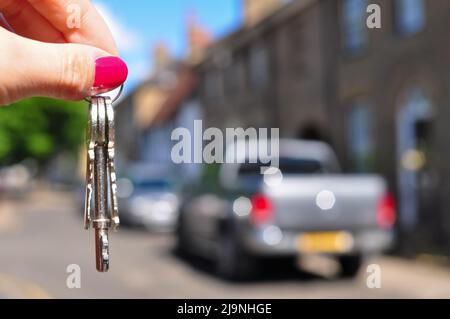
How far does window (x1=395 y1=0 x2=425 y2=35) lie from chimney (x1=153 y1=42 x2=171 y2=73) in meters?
33.4

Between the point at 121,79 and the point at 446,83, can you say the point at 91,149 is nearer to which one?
the point at 121,79

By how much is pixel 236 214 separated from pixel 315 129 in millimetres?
11542

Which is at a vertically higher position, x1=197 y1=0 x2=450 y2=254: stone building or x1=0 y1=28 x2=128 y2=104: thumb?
x1=197 y1=0 x2=450 y2=254: stone building

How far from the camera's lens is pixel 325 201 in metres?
8.02

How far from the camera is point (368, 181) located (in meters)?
8.27

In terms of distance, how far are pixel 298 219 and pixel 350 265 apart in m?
1.47

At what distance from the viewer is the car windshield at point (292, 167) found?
946 centimetres

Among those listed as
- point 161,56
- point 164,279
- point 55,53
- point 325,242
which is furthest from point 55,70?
point 161,56

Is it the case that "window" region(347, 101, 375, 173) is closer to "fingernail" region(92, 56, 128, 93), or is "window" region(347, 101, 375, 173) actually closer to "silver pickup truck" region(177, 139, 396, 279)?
"silver pickup truck" region(177, 139, 396, 279)

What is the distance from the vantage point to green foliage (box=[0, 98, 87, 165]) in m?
28.3

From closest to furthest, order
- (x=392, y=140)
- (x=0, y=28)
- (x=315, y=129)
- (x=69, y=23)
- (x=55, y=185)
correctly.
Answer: (x=0, y=28) → (x=69, y=23) → (x=392, y=140) → (x=315, y=129) → (x=55, y=185)

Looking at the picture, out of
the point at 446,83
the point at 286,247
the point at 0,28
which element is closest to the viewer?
the point at 0,28

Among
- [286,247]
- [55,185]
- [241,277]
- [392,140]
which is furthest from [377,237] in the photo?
[55,185]

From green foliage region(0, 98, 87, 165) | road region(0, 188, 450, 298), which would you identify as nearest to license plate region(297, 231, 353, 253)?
road region(0, 188, 450, 298)
